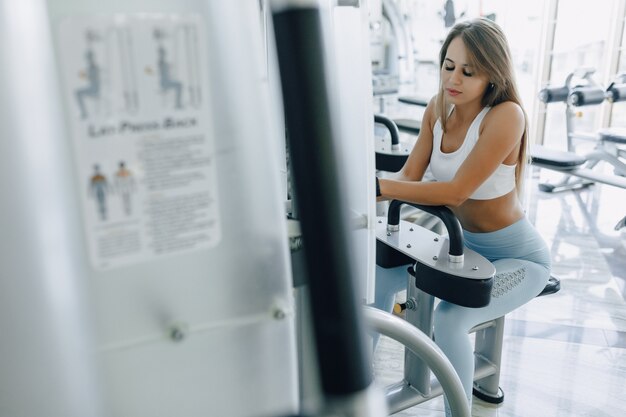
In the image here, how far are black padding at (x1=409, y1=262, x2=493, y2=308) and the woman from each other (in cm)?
22

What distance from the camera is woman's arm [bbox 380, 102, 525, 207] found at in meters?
1.41

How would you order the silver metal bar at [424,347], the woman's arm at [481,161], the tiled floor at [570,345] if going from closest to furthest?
the silver metal bar at [424,347]
the woman's arm at [481,161]
the tiled floor at [570,345]

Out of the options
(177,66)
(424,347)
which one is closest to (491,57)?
(424,347)

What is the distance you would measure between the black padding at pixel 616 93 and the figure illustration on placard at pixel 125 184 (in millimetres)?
3805

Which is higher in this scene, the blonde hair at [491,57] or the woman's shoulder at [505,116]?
the blonde hair at [491,57]

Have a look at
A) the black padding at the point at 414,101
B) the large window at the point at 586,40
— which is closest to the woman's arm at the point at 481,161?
the black padding at the point at 414,101

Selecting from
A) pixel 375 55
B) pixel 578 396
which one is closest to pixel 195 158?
pixel 578 396

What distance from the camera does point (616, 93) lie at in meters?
3.48

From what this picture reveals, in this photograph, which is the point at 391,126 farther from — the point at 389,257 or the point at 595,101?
the point at 595,101

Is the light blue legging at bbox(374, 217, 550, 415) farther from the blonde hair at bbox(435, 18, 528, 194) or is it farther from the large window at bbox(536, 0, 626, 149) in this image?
the large window at bbox(536, 0, 626, 149)

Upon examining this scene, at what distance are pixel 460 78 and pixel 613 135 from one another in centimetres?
257

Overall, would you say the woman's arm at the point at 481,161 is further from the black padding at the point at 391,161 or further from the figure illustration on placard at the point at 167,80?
the figure illustration on placard at the point at 167,80

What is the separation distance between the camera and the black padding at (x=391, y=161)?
2037mm

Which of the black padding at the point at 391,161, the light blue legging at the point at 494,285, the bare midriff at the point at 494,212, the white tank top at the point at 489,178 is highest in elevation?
the white tank top at the point at 489,178
